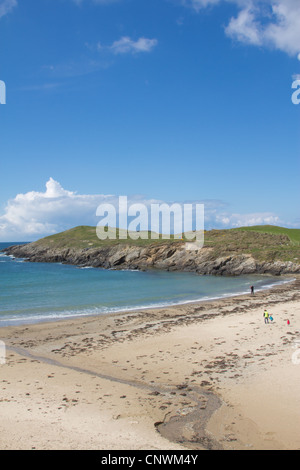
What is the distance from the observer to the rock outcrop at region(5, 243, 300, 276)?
6575cm

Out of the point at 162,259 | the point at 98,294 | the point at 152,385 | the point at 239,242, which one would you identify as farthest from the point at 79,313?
the point at 239,242

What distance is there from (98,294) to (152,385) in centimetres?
2875

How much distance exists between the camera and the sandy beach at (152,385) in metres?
10.3

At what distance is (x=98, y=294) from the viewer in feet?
141

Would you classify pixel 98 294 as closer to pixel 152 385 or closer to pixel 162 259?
pixel 152 385

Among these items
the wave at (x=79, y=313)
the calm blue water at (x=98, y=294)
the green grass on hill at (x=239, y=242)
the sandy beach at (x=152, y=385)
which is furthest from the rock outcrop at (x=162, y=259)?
the sandy beach at (x=152, y=385)

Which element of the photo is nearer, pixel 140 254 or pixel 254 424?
pixel 254 424

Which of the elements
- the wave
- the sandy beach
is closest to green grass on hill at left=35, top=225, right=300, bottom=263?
the wave

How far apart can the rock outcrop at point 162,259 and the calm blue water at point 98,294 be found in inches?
235

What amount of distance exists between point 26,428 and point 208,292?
1425 inches

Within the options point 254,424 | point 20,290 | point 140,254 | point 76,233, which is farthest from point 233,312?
point 76,233

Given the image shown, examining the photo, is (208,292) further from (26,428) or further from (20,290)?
(26,428)

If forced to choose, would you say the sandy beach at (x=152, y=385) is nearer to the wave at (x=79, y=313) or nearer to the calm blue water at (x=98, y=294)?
the wave at (x=79, y=313)
